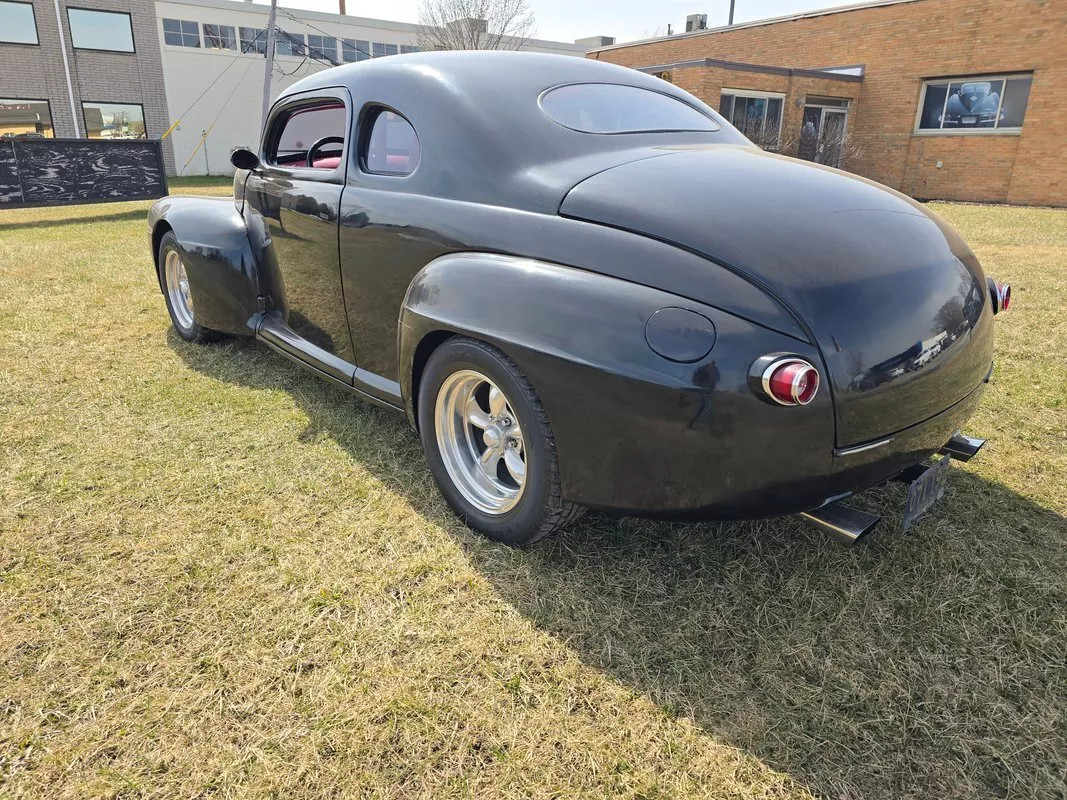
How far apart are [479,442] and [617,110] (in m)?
1.52

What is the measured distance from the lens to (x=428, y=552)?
2584mm

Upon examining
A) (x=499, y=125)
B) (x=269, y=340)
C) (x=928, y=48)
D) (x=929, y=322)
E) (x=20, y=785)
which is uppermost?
(x=928, y=48)

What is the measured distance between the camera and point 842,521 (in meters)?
2.05

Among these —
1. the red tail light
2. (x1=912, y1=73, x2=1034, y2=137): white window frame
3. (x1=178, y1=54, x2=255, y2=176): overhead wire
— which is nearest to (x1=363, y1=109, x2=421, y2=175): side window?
the red tail light

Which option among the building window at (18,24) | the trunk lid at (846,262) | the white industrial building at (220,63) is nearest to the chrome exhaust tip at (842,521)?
the trunk lid at (846,262)

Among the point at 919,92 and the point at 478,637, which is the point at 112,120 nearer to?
the point at 919,92

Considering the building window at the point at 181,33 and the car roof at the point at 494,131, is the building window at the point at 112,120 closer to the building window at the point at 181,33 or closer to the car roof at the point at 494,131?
the building window at the point at 181,33

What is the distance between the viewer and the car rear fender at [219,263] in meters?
4.02

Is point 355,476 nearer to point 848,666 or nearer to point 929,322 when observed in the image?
point 848,666

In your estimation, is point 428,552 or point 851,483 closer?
point 851,483

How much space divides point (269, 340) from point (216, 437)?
643mm

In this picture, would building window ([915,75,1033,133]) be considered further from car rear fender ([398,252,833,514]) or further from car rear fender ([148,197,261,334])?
car rear fender ([398,252,833,514])

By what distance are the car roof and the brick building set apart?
18993 millimetres

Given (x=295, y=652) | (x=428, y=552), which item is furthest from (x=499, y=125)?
(x=295, y=652)
